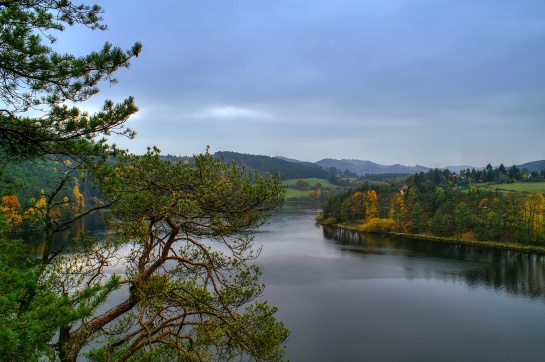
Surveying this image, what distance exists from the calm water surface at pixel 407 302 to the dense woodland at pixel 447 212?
472cm

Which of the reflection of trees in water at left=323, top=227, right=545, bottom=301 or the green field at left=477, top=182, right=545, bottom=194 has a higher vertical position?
the green field at left=477, top=182, right=545, bottom=194

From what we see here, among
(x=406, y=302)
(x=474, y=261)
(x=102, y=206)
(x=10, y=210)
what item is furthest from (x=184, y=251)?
(x=474, y=261)

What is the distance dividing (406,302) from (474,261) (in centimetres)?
1282

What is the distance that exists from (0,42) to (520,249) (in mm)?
39101

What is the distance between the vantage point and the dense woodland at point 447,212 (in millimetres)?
35156

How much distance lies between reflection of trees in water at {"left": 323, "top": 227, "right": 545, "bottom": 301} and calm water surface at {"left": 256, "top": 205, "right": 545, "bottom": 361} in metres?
0.07

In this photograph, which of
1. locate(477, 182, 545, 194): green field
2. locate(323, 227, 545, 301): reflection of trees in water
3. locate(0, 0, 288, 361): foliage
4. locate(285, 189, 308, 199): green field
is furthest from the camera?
locate(285, 189, 308, 199): green field

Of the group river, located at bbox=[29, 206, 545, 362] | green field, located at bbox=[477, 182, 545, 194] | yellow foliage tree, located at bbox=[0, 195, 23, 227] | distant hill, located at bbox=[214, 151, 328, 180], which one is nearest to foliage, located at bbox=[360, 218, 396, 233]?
river, located at bbox=[29, 206, 545, 362]

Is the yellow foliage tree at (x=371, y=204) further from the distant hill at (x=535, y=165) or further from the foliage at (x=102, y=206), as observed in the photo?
the distant hill at (x=535, y=165)

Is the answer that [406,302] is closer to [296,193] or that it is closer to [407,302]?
[407,302]

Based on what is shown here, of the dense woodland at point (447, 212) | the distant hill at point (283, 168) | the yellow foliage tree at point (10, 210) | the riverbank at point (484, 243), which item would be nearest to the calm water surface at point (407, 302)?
the riverbank at point (484, 243)

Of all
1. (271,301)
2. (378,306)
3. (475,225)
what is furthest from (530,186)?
(271,301)

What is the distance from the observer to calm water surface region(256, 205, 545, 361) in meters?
13.6

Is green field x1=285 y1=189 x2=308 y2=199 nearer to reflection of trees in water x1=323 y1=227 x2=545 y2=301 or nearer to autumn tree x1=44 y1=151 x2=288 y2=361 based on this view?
reflection of trees in water x1=323 y1=227 x2=545 y2=301
